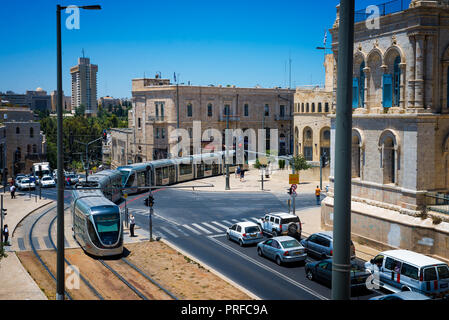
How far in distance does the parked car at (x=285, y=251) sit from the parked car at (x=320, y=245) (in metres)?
1.02

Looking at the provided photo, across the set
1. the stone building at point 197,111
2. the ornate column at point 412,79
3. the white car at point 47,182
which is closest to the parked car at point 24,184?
the white car at point 47,182

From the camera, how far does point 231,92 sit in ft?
243

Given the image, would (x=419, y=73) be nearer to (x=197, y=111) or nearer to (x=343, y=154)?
(x=343, y=154)

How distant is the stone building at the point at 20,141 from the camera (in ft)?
235

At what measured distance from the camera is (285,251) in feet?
78.6

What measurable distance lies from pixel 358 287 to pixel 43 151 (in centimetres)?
7396

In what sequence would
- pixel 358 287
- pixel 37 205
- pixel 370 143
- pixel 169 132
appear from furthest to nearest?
1. pixel 169 132
2. pixel 37 205
3. pixel 370 143
4. pixel 358 287

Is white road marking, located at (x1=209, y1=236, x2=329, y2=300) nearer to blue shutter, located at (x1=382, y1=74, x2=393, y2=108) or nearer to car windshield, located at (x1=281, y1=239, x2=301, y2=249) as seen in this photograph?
car windshield, located at (x1=281, y1=239, x2=301, y2=249)

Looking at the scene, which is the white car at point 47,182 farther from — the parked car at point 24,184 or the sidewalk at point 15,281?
the sidewalk at point 15,281

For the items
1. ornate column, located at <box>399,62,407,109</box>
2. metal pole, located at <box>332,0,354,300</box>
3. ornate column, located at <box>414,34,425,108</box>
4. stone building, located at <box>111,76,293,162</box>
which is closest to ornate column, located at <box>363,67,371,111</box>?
ornate column, located at <box>399,62,407,109</box>
